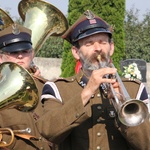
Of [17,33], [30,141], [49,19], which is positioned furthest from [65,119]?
[49,19]

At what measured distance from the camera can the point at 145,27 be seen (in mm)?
25344

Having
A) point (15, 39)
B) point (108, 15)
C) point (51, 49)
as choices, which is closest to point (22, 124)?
point (15, 39)

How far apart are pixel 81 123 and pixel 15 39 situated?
1.53 m

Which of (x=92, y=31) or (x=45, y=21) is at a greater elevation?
(x=45, y=21)

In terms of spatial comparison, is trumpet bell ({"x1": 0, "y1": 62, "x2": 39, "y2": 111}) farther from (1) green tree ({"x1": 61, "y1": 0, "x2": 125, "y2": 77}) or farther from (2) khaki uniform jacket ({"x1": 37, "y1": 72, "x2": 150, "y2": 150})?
(1) green tree ({"x1": 61, "y1": 0, "x2": 125, "y2": 77})

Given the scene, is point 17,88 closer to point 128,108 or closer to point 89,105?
point 89,105

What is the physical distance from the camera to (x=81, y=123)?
10.0 feet

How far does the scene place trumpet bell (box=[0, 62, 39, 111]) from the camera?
139 inches

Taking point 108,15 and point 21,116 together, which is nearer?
point 21,116

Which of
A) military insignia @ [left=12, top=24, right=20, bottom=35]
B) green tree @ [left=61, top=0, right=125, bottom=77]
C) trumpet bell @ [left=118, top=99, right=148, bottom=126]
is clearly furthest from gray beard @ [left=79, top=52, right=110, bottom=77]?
green tree @ [left=61, top=0, right=125, bottom=77]

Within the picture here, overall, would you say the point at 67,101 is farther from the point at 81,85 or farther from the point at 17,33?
the point at 17,33

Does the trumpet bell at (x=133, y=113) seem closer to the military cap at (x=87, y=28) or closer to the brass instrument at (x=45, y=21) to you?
the military cap at (x=87, y=28)

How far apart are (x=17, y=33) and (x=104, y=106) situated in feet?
4.77

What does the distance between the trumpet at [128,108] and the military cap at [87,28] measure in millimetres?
409
